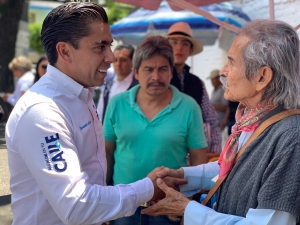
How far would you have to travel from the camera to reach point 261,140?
5.41 ft

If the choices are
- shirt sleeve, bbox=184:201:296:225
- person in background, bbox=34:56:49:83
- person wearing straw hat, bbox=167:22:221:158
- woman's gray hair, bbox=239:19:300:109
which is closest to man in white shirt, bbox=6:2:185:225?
shirt sleeve, bbox=184:201:296:225

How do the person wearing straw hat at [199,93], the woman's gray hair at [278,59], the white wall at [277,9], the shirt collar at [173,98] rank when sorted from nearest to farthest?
the woman's gray hair at [278,59], the shirt collar at [173,98], the person wearing straw hat at [199,93], the white wall at [277,9]

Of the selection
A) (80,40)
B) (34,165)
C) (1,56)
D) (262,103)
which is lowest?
(1,56)

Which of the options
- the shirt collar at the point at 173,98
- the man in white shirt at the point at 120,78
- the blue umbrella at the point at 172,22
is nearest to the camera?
the shirt collar at the point at 173,98

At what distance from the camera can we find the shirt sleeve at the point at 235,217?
1.53 m

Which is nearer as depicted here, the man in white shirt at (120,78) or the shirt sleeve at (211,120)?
the shirt sleeve at (211,120)

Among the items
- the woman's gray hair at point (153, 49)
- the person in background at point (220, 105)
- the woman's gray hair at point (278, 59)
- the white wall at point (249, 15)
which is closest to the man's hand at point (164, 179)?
the woman's gray hair at point (278, 59)

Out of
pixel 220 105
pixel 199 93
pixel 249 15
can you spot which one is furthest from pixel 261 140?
pixel 249 15

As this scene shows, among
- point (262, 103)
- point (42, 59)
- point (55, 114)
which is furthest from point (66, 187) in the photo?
point (42, 59)

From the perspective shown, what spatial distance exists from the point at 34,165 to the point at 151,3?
2.60 m

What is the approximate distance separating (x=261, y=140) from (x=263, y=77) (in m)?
0.24

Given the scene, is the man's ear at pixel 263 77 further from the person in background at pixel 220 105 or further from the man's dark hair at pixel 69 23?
the person in background at pixel 220 105

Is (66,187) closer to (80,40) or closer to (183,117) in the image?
(80,40)

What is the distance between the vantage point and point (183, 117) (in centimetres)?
285
